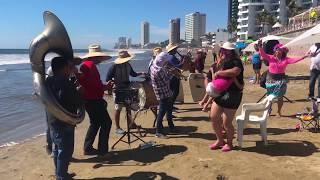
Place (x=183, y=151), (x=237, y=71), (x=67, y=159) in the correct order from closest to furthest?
(x=67, y=159) < (x=237, y=71) < (x=183, y=151)

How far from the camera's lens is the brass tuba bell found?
5.36 m

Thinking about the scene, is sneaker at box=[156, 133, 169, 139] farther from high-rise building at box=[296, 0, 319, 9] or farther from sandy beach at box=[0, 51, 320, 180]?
high-rise building at box=[296, 0, 319, 9]

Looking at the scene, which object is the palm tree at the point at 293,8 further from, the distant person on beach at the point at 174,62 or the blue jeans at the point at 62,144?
the blue jeans at the point at 62,144

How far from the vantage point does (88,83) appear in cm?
671

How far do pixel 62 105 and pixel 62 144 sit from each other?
49 cm

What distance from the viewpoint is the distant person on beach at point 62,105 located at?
215 inches

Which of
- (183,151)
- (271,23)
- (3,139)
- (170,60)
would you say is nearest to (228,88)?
(183,151)

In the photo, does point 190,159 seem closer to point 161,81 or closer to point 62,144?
point 161,81

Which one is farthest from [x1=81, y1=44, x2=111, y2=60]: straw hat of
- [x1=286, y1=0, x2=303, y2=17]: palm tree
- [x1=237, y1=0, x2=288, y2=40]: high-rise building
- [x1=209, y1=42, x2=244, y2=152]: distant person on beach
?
[x1=237, y1=0, x2=288, y2=40]: high-rise building

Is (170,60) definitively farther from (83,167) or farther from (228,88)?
(83,167)

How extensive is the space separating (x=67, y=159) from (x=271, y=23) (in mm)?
A: 116830

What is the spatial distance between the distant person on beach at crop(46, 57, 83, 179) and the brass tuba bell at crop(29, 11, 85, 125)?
9 cm

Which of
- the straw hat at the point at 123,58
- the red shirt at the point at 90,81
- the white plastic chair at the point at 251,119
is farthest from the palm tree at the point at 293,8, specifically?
the red shirt at the point at 90,81

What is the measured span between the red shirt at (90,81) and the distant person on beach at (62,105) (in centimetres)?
102
